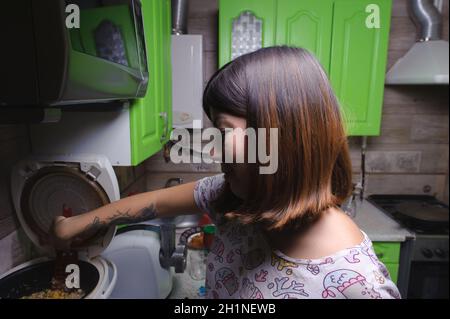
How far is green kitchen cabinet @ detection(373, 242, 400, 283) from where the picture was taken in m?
0.93

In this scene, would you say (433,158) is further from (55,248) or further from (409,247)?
(55,248)

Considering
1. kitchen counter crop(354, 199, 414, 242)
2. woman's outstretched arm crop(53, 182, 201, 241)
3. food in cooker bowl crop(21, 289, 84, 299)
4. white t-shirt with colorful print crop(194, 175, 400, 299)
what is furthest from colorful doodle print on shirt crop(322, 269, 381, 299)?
kitchen counter crop(354, 199, 414, 242)

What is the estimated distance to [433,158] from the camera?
0.89 meters

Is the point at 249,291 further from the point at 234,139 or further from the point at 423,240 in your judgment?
the point at 423,240

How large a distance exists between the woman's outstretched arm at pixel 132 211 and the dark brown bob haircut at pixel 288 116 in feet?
0.78

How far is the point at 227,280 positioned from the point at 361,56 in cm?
81

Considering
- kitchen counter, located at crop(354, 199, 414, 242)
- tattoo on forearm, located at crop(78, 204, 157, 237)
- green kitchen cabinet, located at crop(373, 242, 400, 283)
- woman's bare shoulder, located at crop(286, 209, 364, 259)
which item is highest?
woman's bare shoulder, located at crop(286, 209, 364, 259)

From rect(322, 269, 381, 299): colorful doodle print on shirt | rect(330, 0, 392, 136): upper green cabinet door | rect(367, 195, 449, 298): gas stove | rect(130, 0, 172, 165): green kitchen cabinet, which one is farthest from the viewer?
rect(367, 195, 449, 298): gas stove

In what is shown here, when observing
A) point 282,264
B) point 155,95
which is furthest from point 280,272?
point 155,95

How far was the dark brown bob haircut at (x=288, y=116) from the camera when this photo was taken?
1.12 ft

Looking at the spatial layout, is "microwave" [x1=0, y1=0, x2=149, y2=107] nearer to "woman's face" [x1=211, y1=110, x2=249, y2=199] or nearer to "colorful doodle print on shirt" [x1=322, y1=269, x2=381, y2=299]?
"woman's face" [x1=211, y1=110, x2=249, y2=199]

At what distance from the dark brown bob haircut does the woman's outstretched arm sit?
0.24 m
